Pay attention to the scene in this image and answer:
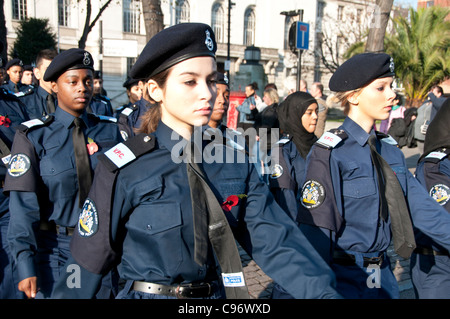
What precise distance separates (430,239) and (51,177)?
2.92 metres

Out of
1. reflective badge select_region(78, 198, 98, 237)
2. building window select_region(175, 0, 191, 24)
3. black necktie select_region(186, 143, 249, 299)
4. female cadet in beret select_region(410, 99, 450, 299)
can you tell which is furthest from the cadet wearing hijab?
building window select_region(175, 0, 191, 24)

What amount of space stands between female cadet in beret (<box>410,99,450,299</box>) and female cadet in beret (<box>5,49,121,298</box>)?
2625 mm

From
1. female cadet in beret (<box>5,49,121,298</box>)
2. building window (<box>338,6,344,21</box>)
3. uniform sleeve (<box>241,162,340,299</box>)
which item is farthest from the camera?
building window (<box>338,6,344,21</box>)

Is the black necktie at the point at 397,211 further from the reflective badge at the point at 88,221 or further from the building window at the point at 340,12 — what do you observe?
the building window at the point at 340,12

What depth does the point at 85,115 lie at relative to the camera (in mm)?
3613

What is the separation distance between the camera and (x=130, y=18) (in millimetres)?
40594

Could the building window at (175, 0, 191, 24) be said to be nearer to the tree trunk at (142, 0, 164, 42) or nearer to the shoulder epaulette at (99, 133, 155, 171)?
the tree trunk at (142, 0, 164, 42)

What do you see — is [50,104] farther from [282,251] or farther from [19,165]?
[282,251]

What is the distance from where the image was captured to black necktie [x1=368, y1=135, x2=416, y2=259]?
8.93ft

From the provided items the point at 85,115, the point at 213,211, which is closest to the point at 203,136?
the point at 213,211

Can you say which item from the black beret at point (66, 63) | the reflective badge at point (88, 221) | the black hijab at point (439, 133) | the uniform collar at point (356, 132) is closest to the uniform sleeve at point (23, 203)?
the black beret at point (66, 63)

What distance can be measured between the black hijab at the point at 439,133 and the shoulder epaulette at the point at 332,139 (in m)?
1.39

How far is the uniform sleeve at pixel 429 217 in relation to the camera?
9.25 feet
